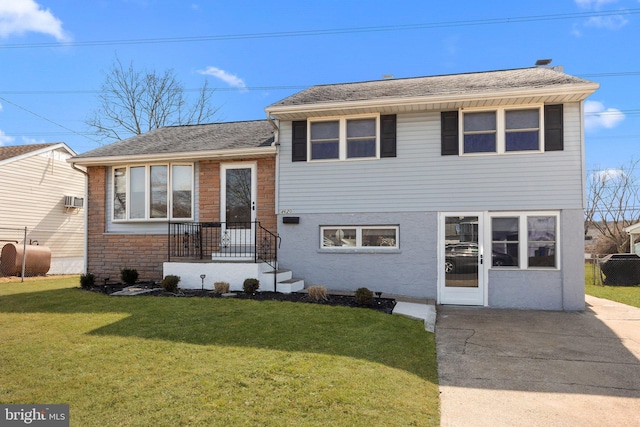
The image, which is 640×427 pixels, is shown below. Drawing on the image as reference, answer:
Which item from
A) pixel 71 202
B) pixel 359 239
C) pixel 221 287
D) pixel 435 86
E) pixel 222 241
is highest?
pixel 435 86

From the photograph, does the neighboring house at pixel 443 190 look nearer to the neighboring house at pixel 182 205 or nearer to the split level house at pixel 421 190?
the split level house at pixel 421 190

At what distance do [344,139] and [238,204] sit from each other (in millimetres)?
3187

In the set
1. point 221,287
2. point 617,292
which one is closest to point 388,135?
point 221,287

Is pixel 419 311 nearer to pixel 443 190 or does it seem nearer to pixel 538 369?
pixel 538 369

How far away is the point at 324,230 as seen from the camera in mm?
9047

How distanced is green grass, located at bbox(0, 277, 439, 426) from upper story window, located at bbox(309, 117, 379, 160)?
3832 mm

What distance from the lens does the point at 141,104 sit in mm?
22812

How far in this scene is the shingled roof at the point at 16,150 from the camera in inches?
607

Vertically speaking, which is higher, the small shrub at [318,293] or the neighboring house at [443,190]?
the neighboring house at [443,190]

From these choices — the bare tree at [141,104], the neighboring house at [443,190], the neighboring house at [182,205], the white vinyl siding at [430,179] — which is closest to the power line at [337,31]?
Result: the bare tree at [141,104]

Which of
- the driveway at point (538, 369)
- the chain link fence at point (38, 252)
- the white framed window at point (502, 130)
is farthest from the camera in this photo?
the chain link fence at point (38, 252)

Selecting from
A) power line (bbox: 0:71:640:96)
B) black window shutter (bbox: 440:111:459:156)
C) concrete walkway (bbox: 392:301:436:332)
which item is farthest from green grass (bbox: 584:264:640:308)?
power line (bbox: 0:71:640:96)

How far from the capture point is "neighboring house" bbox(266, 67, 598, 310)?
26.2ft

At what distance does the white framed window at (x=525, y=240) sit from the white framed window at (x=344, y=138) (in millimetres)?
3144
